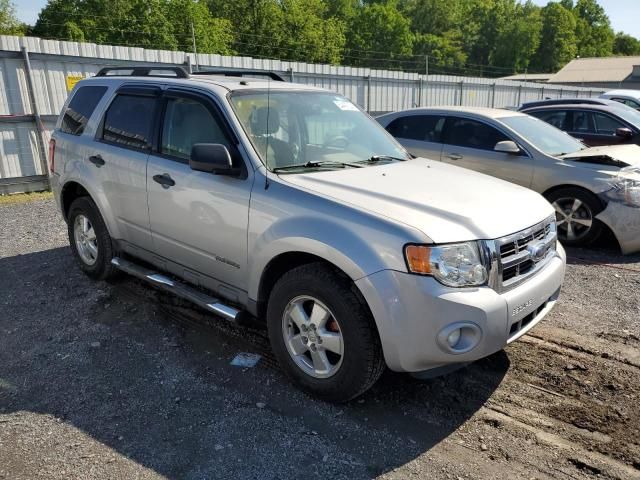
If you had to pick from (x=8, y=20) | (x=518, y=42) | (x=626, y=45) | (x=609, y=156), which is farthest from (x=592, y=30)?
(x=609, y=156)

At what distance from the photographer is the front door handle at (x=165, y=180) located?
4.00 m

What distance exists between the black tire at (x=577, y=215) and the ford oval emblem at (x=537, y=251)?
3.42 m

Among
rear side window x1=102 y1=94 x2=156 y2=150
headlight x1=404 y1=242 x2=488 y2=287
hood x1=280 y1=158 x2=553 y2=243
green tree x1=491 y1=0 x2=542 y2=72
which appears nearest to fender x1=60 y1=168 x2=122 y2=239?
rear side window x1=102 y1=94 x2=156 y2=150

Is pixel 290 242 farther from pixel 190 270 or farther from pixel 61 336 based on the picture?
pixel 61 336

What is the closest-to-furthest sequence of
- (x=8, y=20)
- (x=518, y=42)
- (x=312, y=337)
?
(x=312, y=337) < (x=8, y=20) < (x=518, y=42)

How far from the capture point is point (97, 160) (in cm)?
478

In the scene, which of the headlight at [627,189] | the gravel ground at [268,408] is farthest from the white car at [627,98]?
the gravel ground at [268,408]

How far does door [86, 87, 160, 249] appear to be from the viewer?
4375mm

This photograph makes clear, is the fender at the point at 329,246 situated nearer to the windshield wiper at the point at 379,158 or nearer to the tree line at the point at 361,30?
the windshield wiper at the point at 379,158

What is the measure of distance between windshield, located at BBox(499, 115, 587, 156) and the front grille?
153 inches

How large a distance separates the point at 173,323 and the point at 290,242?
5.85 feet

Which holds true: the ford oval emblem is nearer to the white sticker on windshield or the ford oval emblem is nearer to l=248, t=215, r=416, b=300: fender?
l=248, t=215, r=416, b=300: fender

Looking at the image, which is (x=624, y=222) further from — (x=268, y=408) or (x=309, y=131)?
(x=268, y=408)

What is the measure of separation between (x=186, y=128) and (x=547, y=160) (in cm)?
477
